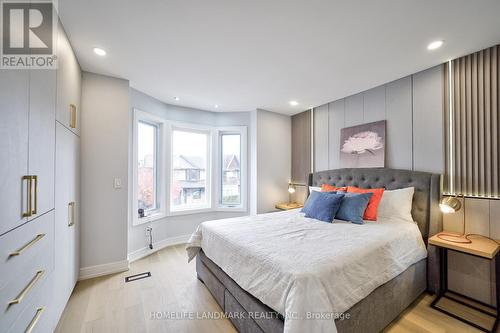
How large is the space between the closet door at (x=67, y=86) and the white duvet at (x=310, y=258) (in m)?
1.73

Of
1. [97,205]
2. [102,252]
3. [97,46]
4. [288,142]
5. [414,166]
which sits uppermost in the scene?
[97,46]

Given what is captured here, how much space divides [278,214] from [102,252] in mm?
2283

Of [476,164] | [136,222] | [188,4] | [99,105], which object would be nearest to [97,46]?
[99,105]

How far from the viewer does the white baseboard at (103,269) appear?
246 cm

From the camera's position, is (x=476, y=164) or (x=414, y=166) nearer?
(x=476, y=164)

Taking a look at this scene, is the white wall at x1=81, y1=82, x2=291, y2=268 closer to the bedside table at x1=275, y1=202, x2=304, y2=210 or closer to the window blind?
the bedside table at x1=275, y1=202, x2=304, y2=210

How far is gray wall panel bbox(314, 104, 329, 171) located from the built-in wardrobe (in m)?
3.52

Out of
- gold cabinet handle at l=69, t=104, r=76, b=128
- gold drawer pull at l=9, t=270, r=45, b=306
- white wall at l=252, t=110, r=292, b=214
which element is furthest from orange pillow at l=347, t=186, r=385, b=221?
gold cabinet handle at l=69, t=104, r=76, b=128

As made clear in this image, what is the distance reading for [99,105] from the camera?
256cm

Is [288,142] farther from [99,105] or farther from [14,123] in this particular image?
[14,123]

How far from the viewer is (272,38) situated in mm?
1898

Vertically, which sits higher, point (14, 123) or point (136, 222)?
point (14, 123)

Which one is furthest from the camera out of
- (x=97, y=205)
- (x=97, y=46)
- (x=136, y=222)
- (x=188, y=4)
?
(x=136, y=222)

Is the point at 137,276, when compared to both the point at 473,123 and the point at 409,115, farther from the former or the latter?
the point at 473,123
